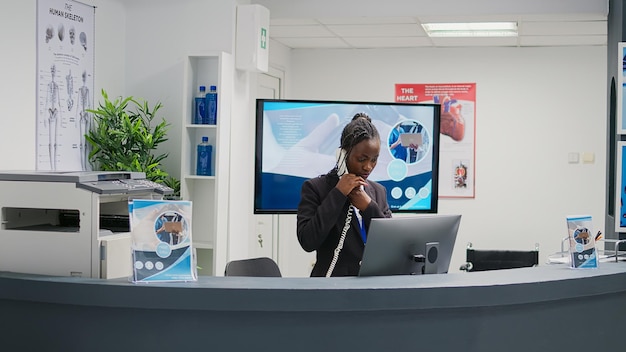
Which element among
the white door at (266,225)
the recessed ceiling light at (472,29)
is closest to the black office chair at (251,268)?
the white door at (266,225)

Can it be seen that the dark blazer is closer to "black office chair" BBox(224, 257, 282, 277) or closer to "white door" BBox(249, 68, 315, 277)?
"black office chair" BBox(224, 257, 282, 277)

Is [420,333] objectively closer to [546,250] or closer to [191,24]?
[191,24]

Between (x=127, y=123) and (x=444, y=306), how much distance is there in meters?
2.71

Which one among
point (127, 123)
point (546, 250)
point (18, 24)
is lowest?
point (546, 250)

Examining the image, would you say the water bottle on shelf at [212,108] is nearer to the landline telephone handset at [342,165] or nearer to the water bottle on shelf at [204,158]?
the water bottle on shelf at [204,158]

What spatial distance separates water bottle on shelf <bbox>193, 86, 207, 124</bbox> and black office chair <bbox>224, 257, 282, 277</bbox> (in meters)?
1.77

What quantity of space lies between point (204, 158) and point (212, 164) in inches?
2.5

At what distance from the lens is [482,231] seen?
723cm

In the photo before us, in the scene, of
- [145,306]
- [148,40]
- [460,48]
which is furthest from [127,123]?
[460,48]

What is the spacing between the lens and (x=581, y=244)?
2.91m

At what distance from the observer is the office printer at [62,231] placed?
262 centimetres

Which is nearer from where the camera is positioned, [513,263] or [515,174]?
[513,263]

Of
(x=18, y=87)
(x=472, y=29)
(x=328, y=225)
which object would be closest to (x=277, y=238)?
(x=472, y=29)

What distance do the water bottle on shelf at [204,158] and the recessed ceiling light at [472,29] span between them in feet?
6.83
